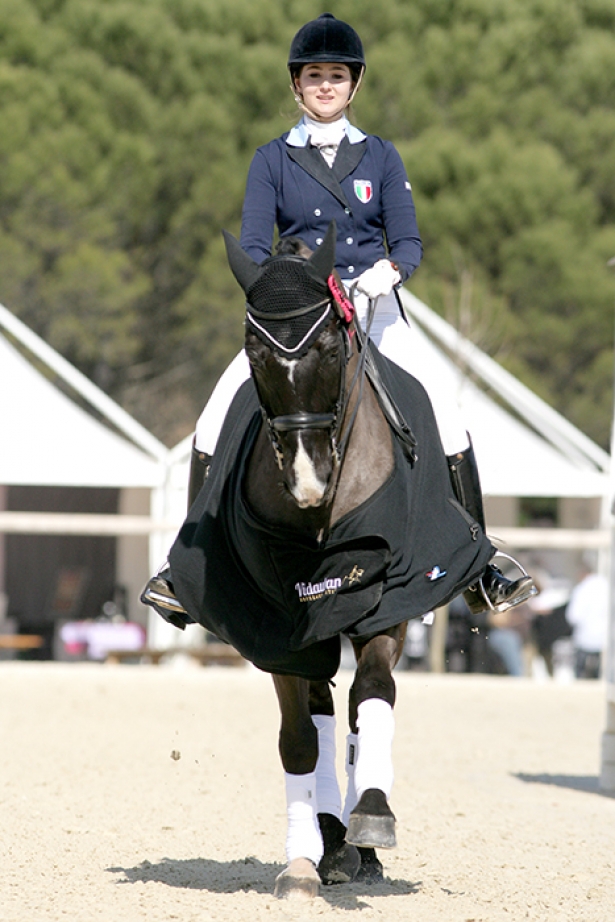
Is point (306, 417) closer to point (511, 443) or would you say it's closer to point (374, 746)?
point (374, 746)

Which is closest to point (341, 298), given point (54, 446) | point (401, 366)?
point (401, 366)

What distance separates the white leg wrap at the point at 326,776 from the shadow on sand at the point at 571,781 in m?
3.99

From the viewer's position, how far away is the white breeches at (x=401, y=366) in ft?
17.6

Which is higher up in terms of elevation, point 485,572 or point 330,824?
point 485,572

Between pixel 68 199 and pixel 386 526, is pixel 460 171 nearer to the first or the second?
pixel 68 199

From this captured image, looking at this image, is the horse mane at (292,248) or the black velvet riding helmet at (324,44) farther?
the black velvet riding helmet at (324,44)

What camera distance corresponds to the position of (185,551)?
4992 millimetres

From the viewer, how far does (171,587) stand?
17.3 feet

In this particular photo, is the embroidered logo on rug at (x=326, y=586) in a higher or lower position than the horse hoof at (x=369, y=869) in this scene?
higher

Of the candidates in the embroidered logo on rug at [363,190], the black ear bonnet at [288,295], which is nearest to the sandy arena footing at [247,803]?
the black ear bonnet at [288,295]

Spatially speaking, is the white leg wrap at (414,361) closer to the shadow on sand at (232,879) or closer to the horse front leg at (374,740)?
the horse front leg at (374,740)

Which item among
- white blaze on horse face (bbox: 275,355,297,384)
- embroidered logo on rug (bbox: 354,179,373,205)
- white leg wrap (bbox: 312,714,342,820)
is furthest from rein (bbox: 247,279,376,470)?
white leg wrap (bbox: 312,714,342,820)

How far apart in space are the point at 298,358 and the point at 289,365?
4cm

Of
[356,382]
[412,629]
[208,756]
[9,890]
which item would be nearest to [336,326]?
[356,382]
